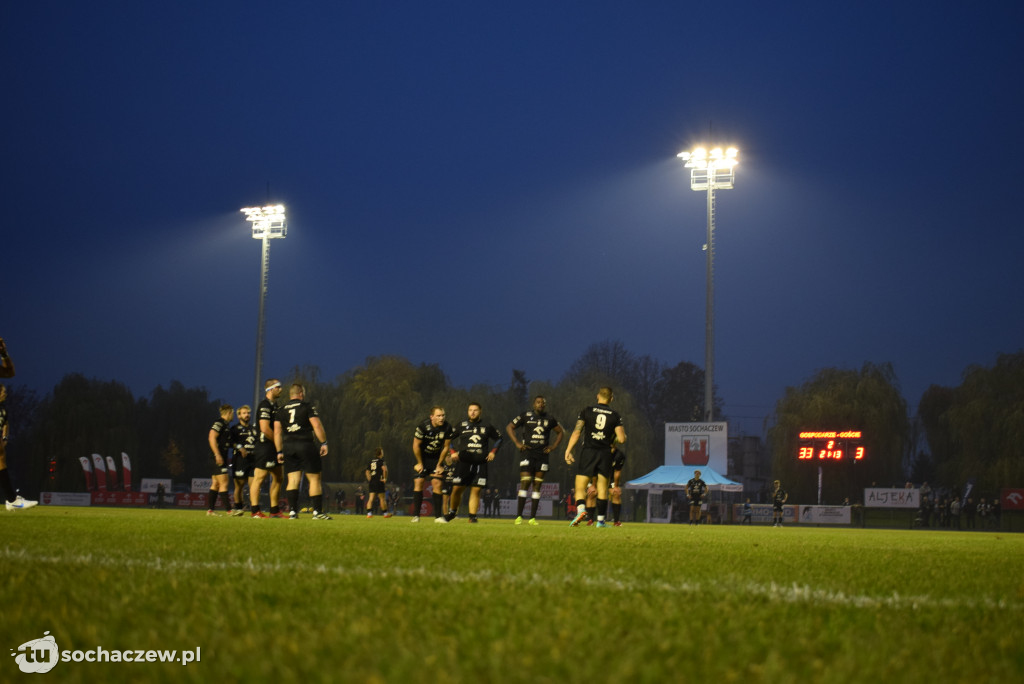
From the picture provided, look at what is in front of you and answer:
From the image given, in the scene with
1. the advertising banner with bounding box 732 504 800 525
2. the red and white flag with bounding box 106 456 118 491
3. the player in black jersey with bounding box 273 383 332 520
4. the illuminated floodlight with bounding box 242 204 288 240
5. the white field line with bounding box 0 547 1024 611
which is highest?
the illuminated floodlight with bounding box 242 204 288 240

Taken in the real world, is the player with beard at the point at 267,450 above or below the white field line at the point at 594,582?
above

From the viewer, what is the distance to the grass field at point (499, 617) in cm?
239

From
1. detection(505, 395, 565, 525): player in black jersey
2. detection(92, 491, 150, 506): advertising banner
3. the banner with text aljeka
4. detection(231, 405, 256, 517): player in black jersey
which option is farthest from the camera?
→ detection(92, 491, 150, 506): advertising banner

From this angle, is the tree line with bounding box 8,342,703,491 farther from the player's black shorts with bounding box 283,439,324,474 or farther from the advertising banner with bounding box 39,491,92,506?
the player's black shorts with bounding box 283,439,324,474

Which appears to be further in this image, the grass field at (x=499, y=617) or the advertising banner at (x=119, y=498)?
the advertising banner at (x=119, y=498)

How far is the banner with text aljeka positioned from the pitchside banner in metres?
5.89

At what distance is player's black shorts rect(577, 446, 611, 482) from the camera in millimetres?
14438

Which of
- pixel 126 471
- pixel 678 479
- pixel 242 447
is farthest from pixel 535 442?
pixel 126 471

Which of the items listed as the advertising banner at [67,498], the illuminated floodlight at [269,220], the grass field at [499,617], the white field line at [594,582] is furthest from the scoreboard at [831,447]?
the white field line at [594,582]

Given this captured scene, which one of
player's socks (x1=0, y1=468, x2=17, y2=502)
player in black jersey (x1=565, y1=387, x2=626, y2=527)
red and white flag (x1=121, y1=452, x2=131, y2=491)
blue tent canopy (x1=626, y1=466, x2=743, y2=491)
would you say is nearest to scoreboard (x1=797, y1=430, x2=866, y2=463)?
blue tent canopy (x1=626, y1=466, x2=743, y2=491)

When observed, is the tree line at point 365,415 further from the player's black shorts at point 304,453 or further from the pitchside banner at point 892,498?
the player's black shorts at point 304,453

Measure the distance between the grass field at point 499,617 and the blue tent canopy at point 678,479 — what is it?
33.4m

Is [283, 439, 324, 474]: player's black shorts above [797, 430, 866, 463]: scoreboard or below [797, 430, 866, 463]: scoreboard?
below

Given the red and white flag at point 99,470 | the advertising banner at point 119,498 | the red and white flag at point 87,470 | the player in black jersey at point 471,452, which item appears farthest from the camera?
the red and white flag at point 99,470
